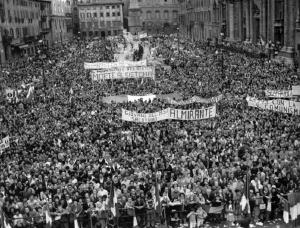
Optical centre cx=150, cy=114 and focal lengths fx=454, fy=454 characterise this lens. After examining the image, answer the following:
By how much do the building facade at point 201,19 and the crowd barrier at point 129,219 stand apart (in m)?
59.2

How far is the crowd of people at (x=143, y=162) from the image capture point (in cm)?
1531

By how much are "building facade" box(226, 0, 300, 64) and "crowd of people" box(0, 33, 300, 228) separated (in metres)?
15.1

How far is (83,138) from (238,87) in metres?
13.9

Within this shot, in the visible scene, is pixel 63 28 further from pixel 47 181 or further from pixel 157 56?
pixel 47 181

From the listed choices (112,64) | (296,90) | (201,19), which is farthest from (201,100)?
(201,19)

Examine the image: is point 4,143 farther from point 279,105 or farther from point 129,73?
point 129,73

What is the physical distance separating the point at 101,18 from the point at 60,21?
2328cm

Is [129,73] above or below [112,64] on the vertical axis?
below

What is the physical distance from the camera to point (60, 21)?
114938 mm

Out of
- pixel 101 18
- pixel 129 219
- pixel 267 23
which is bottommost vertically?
pixel 129 219

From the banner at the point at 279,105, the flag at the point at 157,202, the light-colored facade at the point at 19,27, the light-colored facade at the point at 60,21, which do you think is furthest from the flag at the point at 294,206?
the light-colored facade at the point at 60,21

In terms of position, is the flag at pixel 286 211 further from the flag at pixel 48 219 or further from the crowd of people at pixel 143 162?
the flag at pixel 48 219

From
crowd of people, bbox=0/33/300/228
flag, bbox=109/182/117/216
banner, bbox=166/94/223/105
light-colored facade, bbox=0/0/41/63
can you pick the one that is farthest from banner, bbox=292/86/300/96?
light-colored facade, bbox=0/0/41/63

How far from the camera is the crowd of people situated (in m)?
15.3
